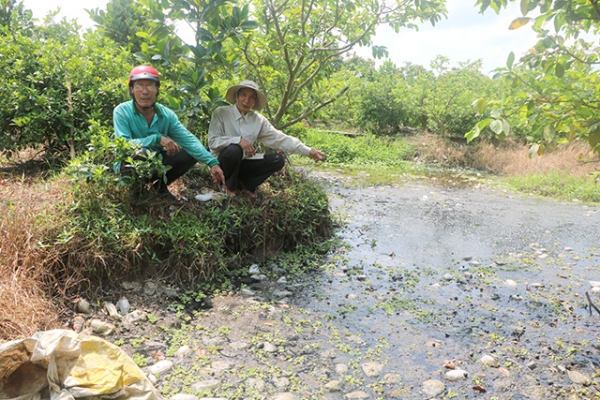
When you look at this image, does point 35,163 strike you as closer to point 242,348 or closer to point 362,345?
point 242,348

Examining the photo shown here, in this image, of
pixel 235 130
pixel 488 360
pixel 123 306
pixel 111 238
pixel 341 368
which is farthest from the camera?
pixel 235 130

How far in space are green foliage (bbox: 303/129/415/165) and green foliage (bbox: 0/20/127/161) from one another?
845 centimetres

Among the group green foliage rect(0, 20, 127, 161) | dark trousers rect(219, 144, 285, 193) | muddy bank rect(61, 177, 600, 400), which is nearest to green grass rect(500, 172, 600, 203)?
muddy bank rect(61, 177, 600, 400)

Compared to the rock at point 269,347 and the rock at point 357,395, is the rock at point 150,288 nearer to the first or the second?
the rock at point 269,347

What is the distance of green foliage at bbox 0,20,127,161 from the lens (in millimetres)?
4977

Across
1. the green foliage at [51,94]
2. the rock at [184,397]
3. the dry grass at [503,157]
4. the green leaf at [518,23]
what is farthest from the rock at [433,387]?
the dry grass at [503,157]

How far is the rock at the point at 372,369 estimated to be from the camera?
9.24 ft

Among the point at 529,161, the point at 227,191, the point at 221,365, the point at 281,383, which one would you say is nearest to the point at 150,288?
the point at 221,365

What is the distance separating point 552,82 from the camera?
8.69 feet

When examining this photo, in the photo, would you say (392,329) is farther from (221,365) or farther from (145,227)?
(145,227)

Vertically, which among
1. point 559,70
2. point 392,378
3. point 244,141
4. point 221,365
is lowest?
point 392,378

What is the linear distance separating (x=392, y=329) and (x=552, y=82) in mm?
2014

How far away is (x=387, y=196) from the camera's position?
8547 millimetres

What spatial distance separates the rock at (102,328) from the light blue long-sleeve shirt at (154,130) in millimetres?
1539
